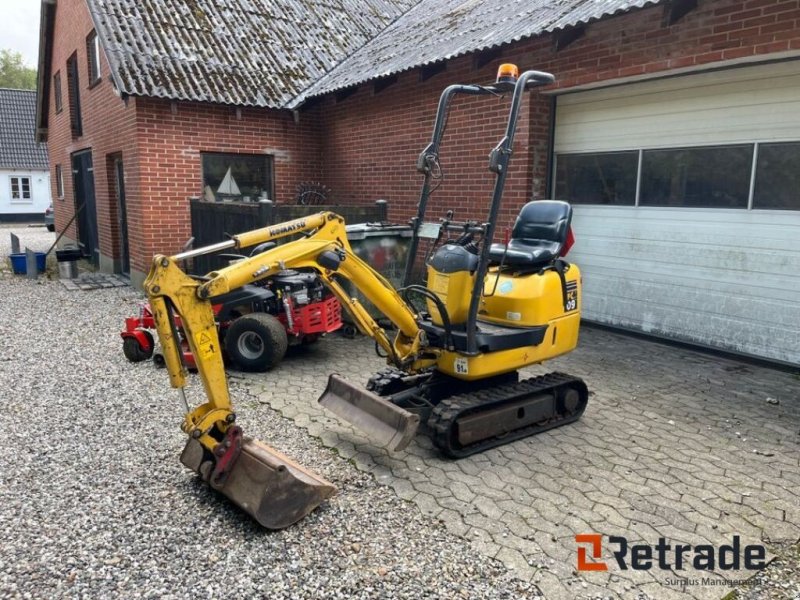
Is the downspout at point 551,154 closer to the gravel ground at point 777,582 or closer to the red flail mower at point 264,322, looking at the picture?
the red flail mower at point 264,322

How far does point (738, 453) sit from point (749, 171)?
10.5 ft

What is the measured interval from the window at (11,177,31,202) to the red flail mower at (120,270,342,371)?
30156mm

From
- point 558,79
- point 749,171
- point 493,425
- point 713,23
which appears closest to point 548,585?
point 493,425

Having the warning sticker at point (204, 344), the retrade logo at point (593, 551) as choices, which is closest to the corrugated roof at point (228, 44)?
the warning sticker at point (204, 344)

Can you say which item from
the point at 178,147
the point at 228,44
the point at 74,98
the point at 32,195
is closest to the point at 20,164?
the point at 32,195

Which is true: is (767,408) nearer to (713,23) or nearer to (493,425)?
(493,425)

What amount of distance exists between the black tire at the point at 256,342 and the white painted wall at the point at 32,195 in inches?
1219

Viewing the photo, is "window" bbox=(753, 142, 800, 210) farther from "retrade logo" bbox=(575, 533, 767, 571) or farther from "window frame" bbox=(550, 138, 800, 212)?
"retrade logo" bbox=(575, 533, 767, 571)

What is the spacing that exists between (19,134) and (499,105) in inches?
1247

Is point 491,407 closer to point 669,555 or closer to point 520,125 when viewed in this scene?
point 669,555

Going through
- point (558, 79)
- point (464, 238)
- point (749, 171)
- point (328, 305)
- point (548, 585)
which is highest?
point (558, 79)

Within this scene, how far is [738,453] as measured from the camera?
432cm

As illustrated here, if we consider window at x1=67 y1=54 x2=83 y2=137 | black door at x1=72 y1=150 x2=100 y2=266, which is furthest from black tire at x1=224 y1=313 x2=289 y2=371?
window at x1=67 y1=54 x2=83 y2=137

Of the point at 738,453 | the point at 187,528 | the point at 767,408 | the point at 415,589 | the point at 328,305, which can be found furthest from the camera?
the point at 328,305
